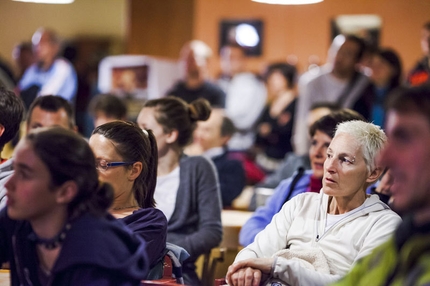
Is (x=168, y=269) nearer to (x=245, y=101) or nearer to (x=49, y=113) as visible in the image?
(x=49, y=113)

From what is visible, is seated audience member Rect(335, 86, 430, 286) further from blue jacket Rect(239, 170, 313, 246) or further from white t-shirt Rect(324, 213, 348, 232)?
blue jacket Rect(239, 170, 313, 246)

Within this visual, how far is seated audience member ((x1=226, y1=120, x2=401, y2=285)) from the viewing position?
2350 millimetres

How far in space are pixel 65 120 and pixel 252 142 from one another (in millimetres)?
3396

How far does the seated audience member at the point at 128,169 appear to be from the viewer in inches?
97.3

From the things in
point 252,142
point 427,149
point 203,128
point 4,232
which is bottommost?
point 252,142

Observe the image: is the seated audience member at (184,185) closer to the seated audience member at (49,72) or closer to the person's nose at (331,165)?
the person's nose at (331,165)

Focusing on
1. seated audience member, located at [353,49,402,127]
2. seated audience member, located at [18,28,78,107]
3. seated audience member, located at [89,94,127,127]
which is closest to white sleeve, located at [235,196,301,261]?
seated audience member, located at [89,94,127,127]

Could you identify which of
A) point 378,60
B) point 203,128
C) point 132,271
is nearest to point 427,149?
point 132,271

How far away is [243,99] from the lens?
302 inches

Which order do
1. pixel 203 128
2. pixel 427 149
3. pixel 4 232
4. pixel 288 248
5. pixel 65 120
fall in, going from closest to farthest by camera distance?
pixel 427 149 → pixel 4 232 → pixel 288 248 → pixel 65 120 → pixel 203 128

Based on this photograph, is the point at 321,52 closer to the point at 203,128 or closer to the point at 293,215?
the point at 203,128

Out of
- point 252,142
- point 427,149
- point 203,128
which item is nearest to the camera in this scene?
point 427,149

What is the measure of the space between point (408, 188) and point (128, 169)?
1.28 metres

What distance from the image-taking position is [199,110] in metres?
3.53
